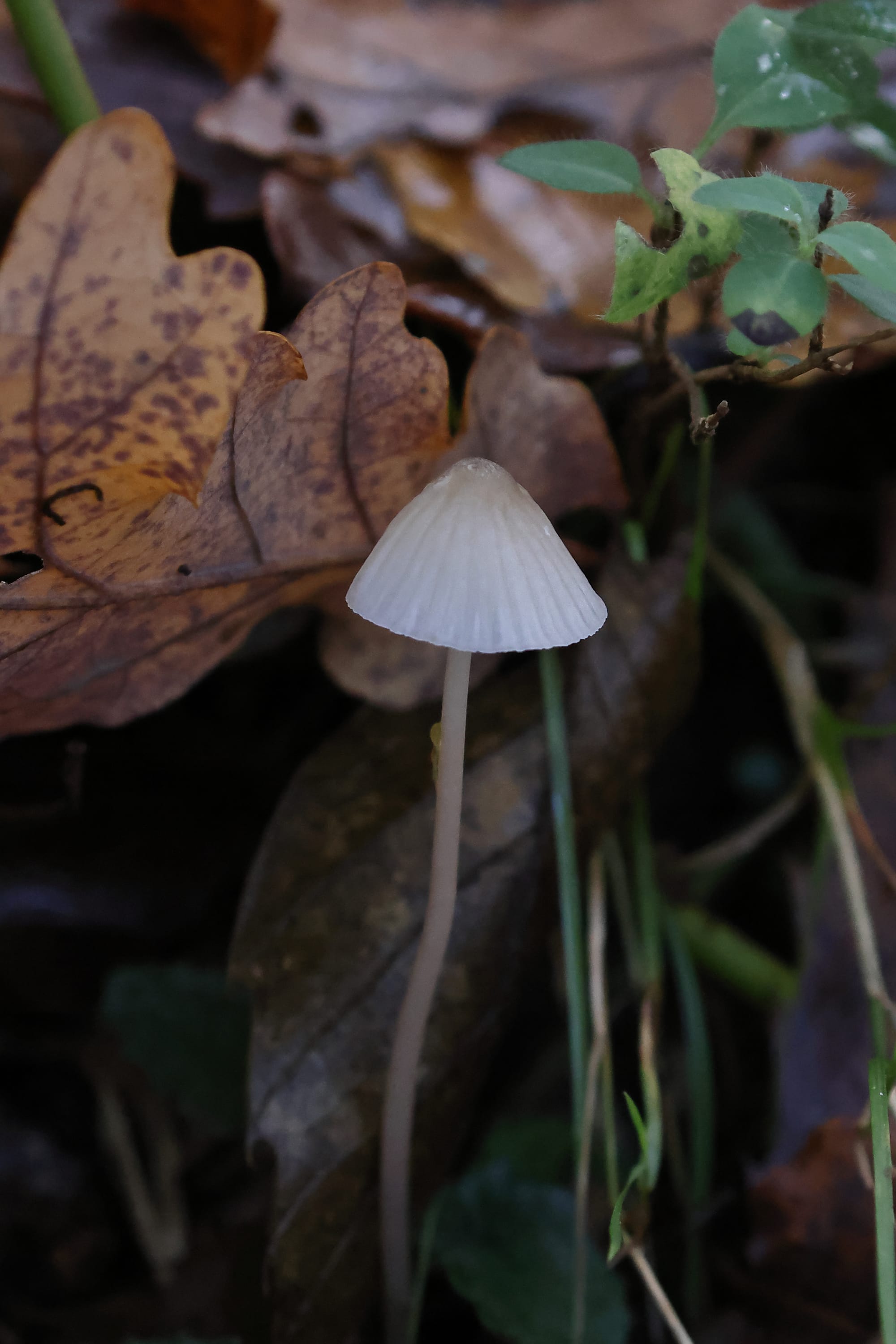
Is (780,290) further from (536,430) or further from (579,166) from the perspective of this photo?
(536,430)

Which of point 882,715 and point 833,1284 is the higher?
point 882,715

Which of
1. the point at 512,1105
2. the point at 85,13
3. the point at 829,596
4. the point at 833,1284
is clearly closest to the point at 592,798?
the point at 512,1105

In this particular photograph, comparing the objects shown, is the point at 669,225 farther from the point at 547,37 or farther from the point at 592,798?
the point at 547,37

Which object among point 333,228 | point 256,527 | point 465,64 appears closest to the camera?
point 256,527

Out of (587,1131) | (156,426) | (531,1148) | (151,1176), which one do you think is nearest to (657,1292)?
(587,1131)

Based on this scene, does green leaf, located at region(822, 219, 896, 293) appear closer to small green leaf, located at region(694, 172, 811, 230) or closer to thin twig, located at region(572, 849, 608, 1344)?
small green leaf, located at region(694, 172, 811, 230)

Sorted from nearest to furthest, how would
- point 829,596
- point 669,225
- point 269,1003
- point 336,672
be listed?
point 669,225
point 269,1003
point 336,672
point 829,596

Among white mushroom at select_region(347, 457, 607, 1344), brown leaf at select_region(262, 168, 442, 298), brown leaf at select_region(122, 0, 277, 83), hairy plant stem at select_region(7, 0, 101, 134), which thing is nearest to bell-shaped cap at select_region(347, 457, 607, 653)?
white mushroom at select_region(347, 457, 607, 1344)
